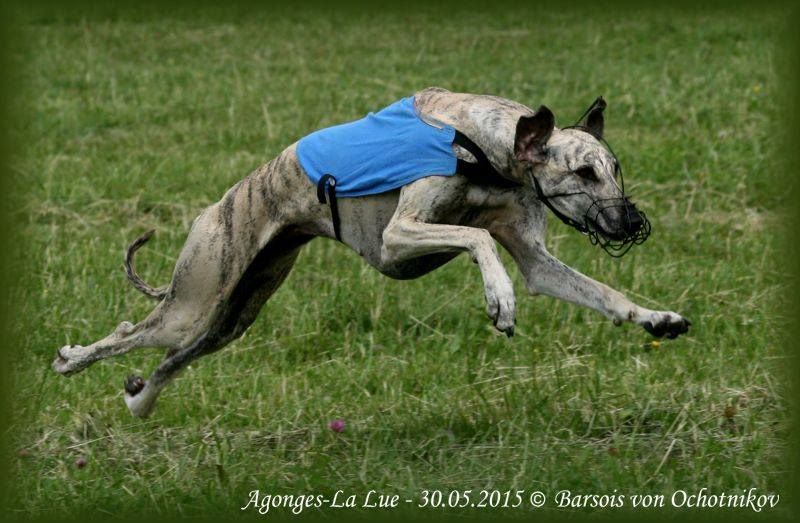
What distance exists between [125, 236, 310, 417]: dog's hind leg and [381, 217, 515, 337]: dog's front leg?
0.78m

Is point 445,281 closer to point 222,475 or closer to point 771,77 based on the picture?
point 222,475

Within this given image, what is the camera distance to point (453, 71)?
1384cm

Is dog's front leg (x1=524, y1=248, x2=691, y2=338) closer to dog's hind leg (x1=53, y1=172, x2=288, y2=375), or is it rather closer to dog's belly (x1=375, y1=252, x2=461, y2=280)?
dog's belly (x1=375, y1=252, x2=461, y2=280)

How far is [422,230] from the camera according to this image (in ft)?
18.0

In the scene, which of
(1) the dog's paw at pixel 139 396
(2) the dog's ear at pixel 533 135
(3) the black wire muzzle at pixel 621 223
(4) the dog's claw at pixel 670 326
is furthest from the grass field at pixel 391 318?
(2) the dog's ear at pixel 533 135

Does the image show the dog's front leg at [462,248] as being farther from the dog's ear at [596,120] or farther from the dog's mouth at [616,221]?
the dog's ear at [596,120]

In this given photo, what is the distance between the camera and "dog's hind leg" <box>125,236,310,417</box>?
6.31 m

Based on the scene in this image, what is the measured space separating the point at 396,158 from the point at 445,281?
2.57 meters

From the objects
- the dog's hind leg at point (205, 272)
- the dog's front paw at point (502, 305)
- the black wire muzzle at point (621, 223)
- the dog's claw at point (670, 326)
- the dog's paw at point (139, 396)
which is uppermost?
the black wire muzzle at point (621, 223)

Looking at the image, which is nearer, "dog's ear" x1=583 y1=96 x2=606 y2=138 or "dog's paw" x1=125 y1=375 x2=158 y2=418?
"dog's ear" x1=583 y1=96 x2=606 y2=138

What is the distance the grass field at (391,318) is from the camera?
560cm

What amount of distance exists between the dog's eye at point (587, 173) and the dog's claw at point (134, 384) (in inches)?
90.0

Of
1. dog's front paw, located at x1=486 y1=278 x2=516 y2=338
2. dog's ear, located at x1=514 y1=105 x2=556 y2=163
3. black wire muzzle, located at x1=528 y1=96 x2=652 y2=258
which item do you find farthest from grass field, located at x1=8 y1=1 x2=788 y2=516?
dog's ear, located at x1=514 y1=105 x2=556 y2=163

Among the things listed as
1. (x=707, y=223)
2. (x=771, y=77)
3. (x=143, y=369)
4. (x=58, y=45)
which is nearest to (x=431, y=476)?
(x=143, y=369)
